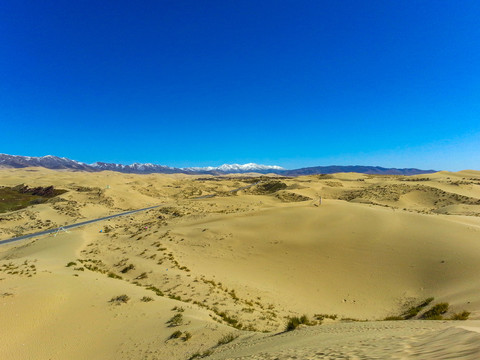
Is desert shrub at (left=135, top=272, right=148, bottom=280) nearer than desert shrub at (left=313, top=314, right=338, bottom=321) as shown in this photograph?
No

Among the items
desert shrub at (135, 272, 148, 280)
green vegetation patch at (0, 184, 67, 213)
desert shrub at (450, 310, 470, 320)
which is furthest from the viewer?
green vegetation patch at (0, 184, 67, 213)

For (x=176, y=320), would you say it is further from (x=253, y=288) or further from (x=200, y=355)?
(x=253, y=288)

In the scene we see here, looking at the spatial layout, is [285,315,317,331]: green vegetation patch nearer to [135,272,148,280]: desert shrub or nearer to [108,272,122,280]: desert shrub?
[135,272,148,280]: desert shrub

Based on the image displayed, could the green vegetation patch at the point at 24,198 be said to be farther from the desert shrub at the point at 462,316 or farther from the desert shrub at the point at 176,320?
the desert shrub at the point at 462,316

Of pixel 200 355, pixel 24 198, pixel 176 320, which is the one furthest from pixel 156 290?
pixel 24 198

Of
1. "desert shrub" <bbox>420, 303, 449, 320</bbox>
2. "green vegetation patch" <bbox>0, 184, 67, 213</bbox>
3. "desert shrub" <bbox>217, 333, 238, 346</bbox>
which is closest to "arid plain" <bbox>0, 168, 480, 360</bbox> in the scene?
"desert shrub" <bbox>217, 333, 238, 346</bbox>

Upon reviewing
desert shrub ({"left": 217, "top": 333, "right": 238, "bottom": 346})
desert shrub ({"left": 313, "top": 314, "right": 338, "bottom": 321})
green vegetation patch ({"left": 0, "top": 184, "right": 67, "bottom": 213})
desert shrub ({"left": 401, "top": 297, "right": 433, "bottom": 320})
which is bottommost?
desert shrub ({"left": 313, "top": 314, "right": 338, "bottom": 321})
